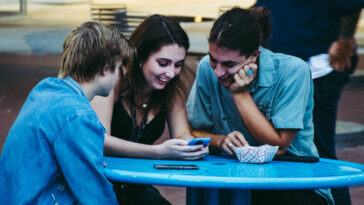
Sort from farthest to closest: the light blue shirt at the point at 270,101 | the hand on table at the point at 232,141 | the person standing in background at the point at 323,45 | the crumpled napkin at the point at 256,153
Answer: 1. the person standing in background at the point at 323,45
2. the light blue shirt at the point at 270,101
3. the hand on table at the point at 232,141
4. the crumpled napkin at the point at 256,153

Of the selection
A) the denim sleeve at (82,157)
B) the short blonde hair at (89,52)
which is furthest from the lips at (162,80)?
the denim sleeve at (82,157)

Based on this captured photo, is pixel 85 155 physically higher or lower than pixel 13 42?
higher

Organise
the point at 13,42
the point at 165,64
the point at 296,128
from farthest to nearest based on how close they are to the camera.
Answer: the point at 13,42 < the point at 165,64 < the point at 296,128

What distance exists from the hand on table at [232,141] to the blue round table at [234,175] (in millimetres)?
59

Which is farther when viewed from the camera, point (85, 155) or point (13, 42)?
point (13, 42)

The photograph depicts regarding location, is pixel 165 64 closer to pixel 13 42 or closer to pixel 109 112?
pixel 109 112

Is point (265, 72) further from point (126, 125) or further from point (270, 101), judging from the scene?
point (126, 125)

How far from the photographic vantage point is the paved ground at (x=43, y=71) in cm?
690

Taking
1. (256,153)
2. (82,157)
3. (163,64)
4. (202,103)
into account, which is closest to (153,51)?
(163,64)

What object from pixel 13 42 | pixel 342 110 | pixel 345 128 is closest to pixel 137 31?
pixel 345 128

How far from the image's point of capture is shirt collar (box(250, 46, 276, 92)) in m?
2.95

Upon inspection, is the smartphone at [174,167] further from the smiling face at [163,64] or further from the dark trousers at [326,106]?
the dark trousers at [326,106]

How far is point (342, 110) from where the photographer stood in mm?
9156

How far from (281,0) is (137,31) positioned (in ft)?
2.72
